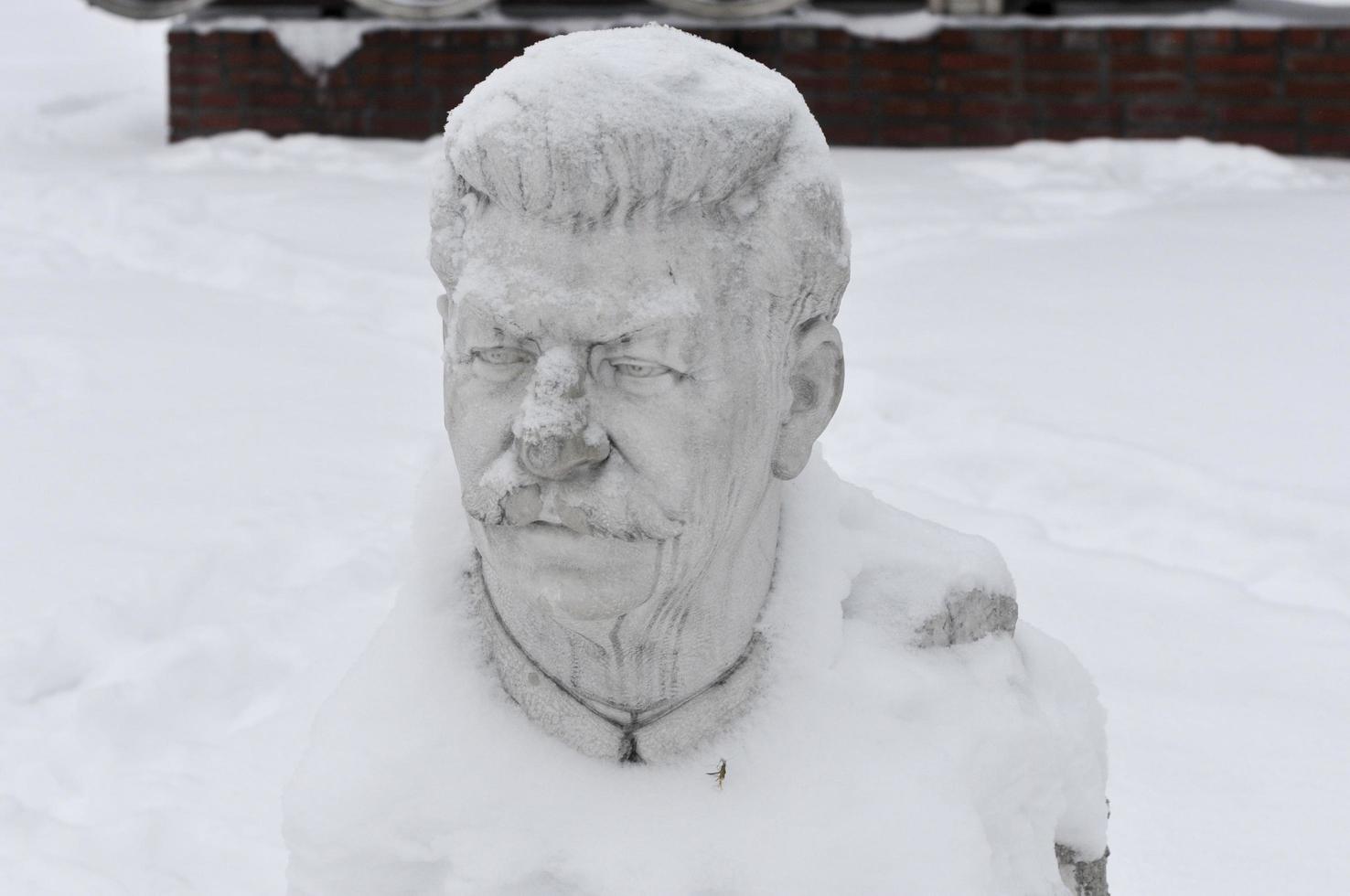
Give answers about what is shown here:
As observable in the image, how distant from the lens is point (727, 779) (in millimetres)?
1760

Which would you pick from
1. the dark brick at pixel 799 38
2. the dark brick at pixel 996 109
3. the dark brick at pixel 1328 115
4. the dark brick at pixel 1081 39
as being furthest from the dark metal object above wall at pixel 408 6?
the dark brick at pixel 1328 115

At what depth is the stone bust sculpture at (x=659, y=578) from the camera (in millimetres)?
1556

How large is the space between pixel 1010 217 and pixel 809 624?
4.25 m

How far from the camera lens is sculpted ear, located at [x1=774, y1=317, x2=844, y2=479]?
171 cm

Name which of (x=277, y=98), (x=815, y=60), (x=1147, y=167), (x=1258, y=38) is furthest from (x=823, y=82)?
(x=277, y=98)

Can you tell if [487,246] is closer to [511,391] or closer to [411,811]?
[511,391]

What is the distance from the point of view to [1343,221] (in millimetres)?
5504

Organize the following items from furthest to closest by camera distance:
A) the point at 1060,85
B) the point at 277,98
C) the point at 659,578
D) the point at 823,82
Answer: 1. the point at 277,98
2. the point at 823,82
3. the point at 1060,85
4. the point at 659,578

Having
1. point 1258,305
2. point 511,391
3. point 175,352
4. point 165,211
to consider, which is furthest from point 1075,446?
point 165,211

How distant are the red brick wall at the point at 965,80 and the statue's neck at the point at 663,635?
5.20 m

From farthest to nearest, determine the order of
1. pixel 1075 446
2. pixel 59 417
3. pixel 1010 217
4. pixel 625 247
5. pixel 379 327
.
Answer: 1. pixel 1010 217
2. pixel 379 327
3. pixel 59 417
4. pixel 1075 446
5. pixel 625 247

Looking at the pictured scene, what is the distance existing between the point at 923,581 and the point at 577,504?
535mm

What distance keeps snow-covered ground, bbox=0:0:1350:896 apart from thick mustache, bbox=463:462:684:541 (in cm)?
60

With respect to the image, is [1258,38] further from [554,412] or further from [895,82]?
[554,412]
